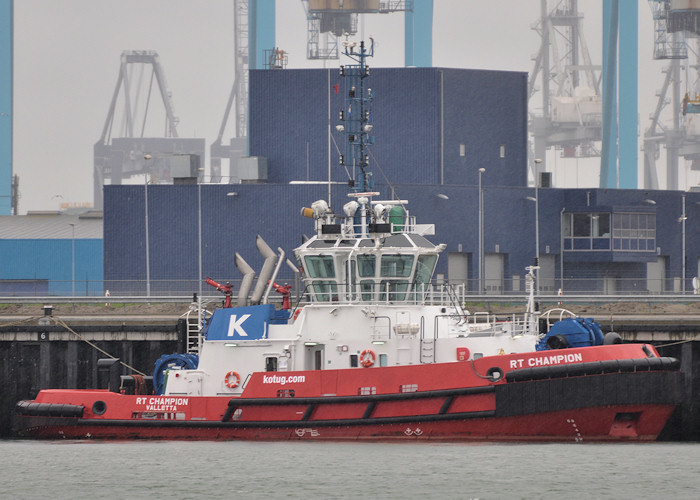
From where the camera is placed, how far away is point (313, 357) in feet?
85.4

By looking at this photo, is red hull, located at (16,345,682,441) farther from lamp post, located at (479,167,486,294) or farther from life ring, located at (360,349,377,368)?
lamp post, located at (479,167,486,294)

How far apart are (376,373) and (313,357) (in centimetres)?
162

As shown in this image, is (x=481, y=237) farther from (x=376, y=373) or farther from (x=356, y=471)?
(x=356, y=471)

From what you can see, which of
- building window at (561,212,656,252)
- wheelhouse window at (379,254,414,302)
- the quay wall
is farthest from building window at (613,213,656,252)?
wheelhouse window at (379,254,414,302)

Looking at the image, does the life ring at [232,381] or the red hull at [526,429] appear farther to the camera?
the life ring at [232,381]

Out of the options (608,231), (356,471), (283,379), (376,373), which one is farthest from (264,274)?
(608,231)

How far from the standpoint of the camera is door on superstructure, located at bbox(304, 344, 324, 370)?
1021 inches

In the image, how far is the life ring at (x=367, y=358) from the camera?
83.3 ft

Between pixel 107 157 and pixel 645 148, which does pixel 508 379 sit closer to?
pixel 645 148

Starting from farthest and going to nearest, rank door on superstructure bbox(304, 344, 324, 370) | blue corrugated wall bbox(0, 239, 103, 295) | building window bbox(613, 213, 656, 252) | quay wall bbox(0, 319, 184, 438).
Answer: blue corrugated wall bbox(0, 239, 103, 295) → building window bbox(613, 213, 656, 252) → quay wall bbox(0, 319, 184, 438) → door on superstructure bbox(304, 344, 324, 370)

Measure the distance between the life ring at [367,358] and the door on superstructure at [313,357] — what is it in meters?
0.95

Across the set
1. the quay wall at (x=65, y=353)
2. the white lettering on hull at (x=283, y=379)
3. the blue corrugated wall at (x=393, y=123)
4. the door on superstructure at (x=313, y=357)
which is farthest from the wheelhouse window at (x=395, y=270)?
the blue corrugated wall at (x=393, y=123)

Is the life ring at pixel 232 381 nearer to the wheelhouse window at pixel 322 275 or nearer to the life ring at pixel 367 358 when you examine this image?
the wheelhouse window at pixel 322 275

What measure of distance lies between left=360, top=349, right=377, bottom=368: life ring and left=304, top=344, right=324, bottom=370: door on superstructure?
3.13 ft
